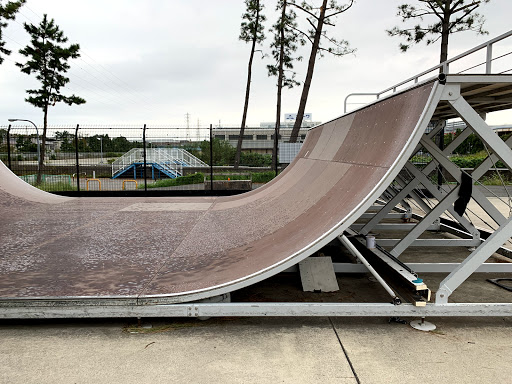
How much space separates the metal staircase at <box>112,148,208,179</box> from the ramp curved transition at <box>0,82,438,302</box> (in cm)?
1175

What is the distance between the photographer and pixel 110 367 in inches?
100

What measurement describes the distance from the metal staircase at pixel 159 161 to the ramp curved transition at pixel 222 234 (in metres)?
11.8

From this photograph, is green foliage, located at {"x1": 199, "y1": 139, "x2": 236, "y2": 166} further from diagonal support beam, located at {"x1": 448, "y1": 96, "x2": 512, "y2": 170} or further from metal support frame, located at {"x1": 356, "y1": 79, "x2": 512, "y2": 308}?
diagonal support beam, located at {"x1": 448, "y1": 96, "x2": 512, "y2": 170}

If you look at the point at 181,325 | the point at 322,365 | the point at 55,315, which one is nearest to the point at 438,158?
the point at 322,365

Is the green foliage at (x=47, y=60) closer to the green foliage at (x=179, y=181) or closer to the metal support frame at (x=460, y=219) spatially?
the green foliage at (x=179, y=181)

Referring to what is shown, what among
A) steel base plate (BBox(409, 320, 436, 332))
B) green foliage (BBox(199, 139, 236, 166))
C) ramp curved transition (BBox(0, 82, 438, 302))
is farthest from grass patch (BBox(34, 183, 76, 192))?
steel base plate (BBox(409, 320, 436, 332))

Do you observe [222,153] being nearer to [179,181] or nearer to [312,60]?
[179,181]

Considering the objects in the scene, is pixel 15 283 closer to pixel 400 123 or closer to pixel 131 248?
pixel 131 248

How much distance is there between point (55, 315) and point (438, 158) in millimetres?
4434

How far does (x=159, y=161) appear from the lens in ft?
64.3

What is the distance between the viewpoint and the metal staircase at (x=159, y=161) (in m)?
18.5

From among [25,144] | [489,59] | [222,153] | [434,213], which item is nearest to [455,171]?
[434,213]

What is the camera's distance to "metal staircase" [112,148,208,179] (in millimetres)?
18516

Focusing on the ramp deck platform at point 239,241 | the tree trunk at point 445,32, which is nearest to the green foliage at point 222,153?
the tree trunk at point 445,32
